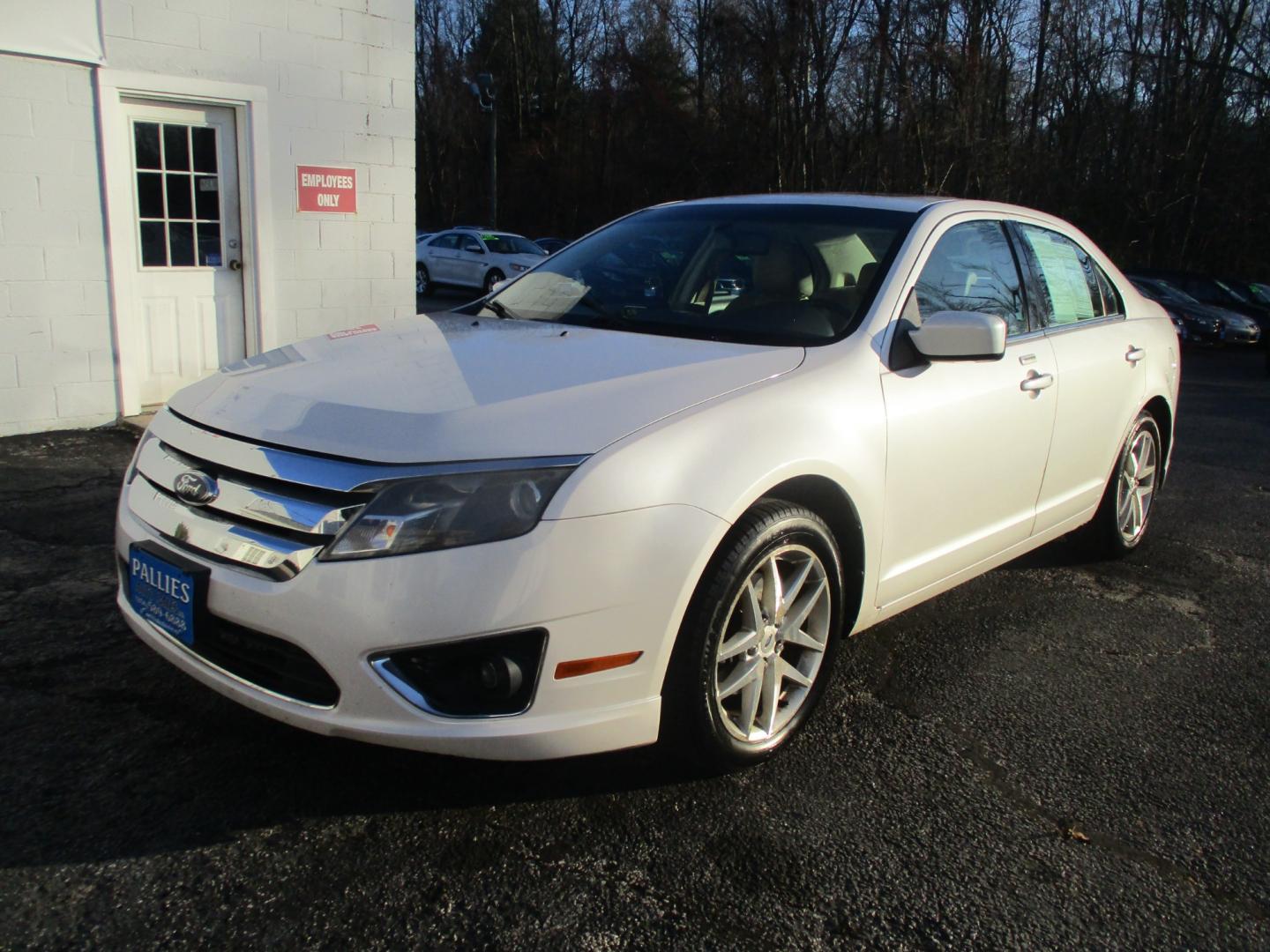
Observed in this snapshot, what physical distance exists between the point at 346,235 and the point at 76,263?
2.09 m

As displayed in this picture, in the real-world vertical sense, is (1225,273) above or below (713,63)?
below

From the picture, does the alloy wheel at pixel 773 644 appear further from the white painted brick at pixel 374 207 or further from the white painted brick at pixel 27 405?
the white painted brick at pixel 374 207

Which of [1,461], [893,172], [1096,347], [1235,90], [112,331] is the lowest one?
[1,461]

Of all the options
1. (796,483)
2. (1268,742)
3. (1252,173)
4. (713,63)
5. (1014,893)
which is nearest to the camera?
(1014,893)

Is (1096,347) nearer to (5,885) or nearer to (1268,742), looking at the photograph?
(1268,742)

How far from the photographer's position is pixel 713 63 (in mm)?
42156

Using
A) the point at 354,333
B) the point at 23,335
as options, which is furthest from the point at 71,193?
the point at 354,333

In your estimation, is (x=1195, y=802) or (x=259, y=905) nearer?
(x=259, y=905)

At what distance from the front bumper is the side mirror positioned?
1.10 metres

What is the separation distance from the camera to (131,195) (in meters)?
7.22

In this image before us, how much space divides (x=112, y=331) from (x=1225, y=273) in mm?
28271

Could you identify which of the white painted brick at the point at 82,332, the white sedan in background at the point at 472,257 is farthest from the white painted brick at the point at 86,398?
the white sedan in background at the point at 472,257

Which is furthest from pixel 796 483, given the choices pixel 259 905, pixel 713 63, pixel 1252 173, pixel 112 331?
pixel 713 63

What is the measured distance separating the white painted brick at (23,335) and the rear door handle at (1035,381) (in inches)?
245
